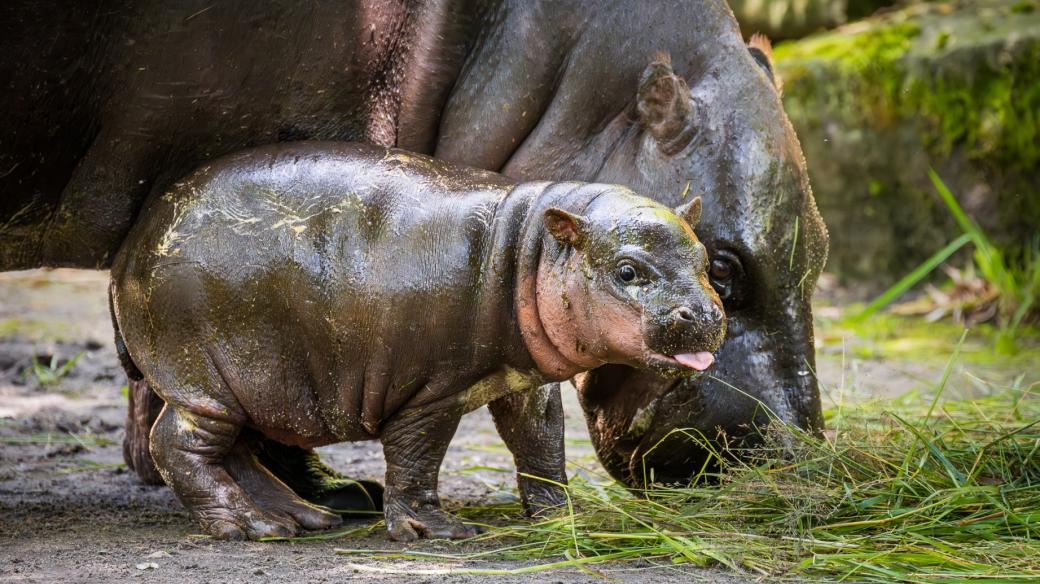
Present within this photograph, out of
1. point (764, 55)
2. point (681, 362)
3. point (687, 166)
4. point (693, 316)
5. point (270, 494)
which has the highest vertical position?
point (764, 55)

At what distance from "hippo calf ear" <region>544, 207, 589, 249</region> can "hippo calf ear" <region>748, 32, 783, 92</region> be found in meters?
1.21

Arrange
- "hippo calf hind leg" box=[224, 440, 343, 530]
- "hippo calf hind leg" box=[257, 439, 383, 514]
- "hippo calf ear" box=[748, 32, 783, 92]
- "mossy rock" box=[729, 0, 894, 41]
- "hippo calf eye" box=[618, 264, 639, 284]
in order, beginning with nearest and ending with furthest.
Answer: "hippo calf eye" box=[618, 264, 639, 284], "hippo calf hind leg" box=[224, 440, 343, 530], "hippo calf hind leg" box=[257, 439, 383, 514], "hippo calf ear" box=[748, 32, 783, 92], "mossy rock" box=[729, 0, 894, 41]

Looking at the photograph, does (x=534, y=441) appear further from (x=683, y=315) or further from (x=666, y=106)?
(x=666, y=106)

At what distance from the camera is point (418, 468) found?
3.69m

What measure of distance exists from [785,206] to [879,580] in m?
1.20

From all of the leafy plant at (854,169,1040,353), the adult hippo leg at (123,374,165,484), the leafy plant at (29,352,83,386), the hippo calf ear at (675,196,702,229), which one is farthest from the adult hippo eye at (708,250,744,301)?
the leafy plant at (854,169,1040,353)

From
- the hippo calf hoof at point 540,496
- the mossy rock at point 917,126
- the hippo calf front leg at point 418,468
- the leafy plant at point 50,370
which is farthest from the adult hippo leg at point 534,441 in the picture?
the mossy rock at point 917,126

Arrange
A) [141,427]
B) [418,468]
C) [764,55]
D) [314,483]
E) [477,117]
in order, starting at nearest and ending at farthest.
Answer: [418,468] → [477,117] → [314,483] → [764,55] → [141,427]

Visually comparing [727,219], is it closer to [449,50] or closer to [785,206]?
[785,206]

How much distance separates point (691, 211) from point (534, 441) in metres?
0.84

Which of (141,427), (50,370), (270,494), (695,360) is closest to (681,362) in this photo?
(695,360)

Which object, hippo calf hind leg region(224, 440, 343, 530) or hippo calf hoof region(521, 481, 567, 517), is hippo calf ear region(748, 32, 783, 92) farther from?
hippo calf hind leg region(224, 440, 343, 530)

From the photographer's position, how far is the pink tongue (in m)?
3.33

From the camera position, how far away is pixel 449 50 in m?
4.19
